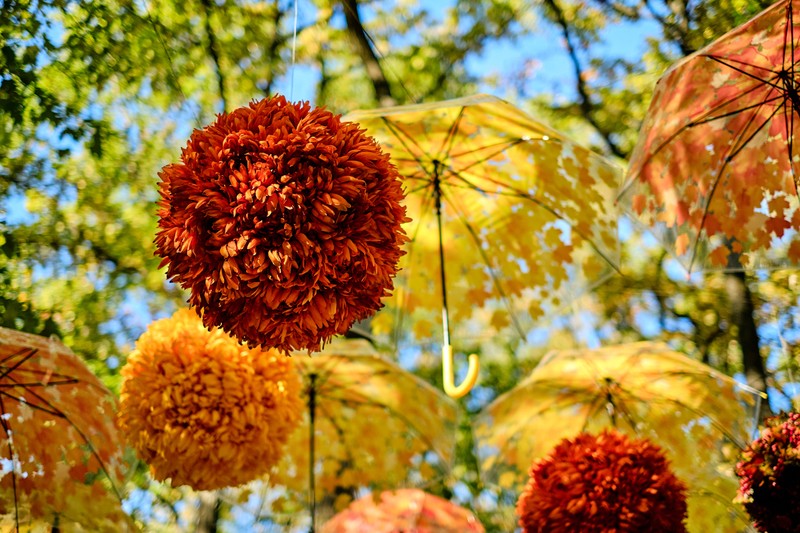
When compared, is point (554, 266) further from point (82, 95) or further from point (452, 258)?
point (82, 95)

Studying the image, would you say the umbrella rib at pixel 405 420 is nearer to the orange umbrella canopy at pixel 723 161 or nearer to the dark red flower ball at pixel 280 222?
the orange umbrella canopy at pixel 723 161

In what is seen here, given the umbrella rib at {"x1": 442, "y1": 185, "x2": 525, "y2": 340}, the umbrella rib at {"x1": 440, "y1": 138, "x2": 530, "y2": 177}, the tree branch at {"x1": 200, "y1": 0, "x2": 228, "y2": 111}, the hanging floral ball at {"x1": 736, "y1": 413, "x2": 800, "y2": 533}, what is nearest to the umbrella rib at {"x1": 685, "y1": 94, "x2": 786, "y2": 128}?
the umbrella rib at {"x1": 440, "y1": 138, "x2": 530, "y2": 177}

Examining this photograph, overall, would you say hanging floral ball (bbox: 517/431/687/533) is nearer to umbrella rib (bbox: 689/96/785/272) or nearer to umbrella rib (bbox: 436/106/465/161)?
umbrella rib (bbox: 689/96/785/272)

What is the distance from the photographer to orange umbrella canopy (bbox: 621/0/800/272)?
318 centimetres

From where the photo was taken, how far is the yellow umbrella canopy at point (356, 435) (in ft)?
14.8

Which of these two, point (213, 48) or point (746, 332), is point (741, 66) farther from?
point (213, 48)

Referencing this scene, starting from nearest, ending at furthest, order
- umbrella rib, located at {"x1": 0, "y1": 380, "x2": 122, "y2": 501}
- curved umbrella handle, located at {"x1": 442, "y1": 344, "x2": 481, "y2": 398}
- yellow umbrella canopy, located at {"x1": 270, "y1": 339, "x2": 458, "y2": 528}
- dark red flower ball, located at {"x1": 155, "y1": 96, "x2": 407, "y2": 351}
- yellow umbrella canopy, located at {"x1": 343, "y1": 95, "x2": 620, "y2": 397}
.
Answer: dark red flower ball, located at {"x1": 155, "y1": 96, "x2": 407, "y2": 351}, curved umbrella handle, located at {"x1": 442, "y1": 344, "x2": 481, "y2": 398}, umbrella rib, located at {"x1": 0, "y1": 380, "x2": 122, "y2": 501}, yellow umbrella canopy, located at {"x1": 343, "y1": 95, "x2": 620, "y2": 397}, yellow umbrella canopy, located at {"x1": 270, "y1": 339, "x2": 458, "y2": 528}

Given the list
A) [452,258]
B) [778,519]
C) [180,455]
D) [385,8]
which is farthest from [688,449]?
[385,8]

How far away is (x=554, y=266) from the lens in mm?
3734

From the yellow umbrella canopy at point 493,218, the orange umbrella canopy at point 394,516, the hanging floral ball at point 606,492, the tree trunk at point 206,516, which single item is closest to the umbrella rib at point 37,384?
the yellow umbrella canopy at point 493,218

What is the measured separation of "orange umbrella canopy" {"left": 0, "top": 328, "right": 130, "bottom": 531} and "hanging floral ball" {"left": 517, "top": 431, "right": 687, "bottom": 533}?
1.71 metres

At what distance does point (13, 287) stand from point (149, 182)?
2.85 metres

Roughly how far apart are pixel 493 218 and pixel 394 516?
6.25 ft

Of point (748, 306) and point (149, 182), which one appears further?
point (149, 182)
